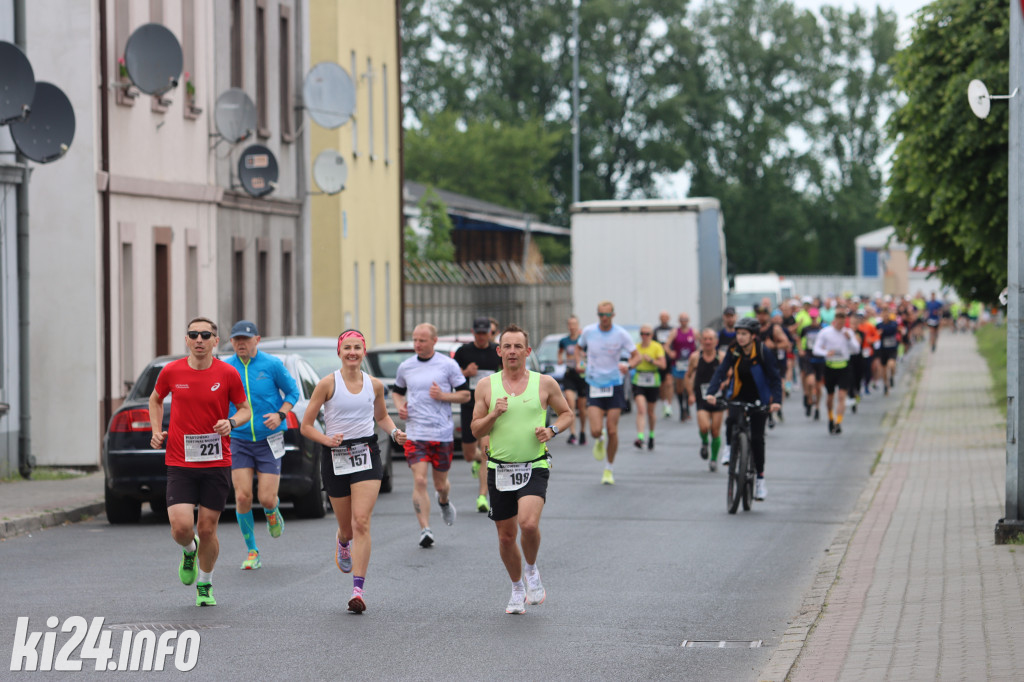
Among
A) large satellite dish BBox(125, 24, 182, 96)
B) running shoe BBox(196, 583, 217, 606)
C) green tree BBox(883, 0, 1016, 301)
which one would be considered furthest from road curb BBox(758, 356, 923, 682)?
large satellite dish BBox(125, 24, 182, 96)

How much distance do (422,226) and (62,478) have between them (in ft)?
99.7

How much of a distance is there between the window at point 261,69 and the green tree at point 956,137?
10322 mm

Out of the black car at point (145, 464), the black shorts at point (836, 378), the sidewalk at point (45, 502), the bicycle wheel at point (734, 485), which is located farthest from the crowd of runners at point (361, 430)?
the black shorts at point (836, 378)

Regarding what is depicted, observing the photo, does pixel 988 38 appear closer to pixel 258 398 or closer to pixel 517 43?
pixel 258 398

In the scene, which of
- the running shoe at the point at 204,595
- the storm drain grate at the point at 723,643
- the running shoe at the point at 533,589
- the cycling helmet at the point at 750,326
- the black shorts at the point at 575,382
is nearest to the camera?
the storm drain grate at the point at 723,643

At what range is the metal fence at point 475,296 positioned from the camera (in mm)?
38531

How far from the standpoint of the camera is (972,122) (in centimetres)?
2678

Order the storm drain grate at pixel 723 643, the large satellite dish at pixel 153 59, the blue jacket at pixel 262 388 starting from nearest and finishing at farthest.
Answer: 1. the storm drain grate at pixel 723 643
2. the blue jacket at pixel 262 388
3. the large satellite dish at pixel 153 59

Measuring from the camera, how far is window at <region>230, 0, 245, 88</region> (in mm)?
27688

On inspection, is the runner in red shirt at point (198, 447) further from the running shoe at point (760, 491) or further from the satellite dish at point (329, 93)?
the satellite dish at point (329, 93)

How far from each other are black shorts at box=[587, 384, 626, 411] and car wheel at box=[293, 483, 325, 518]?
4663mm

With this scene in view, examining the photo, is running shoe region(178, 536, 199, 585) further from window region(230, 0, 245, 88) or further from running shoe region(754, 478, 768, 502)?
window region(230, 0, 245, 88)

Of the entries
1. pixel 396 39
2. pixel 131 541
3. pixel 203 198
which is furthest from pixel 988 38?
pixel 131 541

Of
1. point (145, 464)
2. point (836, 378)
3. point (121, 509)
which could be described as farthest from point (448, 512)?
point (836, 378)
